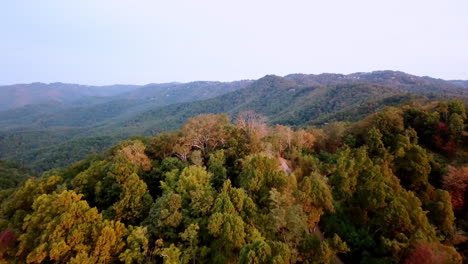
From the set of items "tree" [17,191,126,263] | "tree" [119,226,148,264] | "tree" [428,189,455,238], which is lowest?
"tree" [428,189,455,238]

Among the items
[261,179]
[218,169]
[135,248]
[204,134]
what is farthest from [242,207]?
[204,134]

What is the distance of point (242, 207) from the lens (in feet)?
74.1

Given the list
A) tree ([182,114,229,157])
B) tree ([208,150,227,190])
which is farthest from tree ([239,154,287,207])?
tree ([182,114,229,157])

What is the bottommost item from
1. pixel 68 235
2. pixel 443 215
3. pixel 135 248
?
pixel 443 215

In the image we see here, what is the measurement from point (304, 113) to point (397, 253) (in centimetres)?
13125

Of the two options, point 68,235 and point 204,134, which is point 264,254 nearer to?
point 68,235

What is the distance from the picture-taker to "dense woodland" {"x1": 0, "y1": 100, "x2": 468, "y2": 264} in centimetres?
1950

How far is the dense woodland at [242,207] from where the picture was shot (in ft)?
64.0

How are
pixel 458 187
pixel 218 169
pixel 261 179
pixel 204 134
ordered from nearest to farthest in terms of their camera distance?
pixel 261 179 < pixel 218 169 < pixel 458 187 < pixel 204 134

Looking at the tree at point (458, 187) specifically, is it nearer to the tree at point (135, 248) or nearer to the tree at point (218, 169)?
A: the tree at point (218, 169)

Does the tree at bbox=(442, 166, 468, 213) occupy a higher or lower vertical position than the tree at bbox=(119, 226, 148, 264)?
lower

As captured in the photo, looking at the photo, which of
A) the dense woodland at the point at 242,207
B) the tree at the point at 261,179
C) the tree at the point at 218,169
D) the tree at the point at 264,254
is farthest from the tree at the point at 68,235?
the tree at the point at 261,179

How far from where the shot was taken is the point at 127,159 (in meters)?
27.8

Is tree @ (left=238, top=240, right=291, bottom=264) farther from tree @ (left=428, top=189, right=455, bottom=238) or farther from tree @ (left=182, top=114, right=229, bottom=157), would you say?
tree @ (left=428, top=189, right=455, bottom=238)
